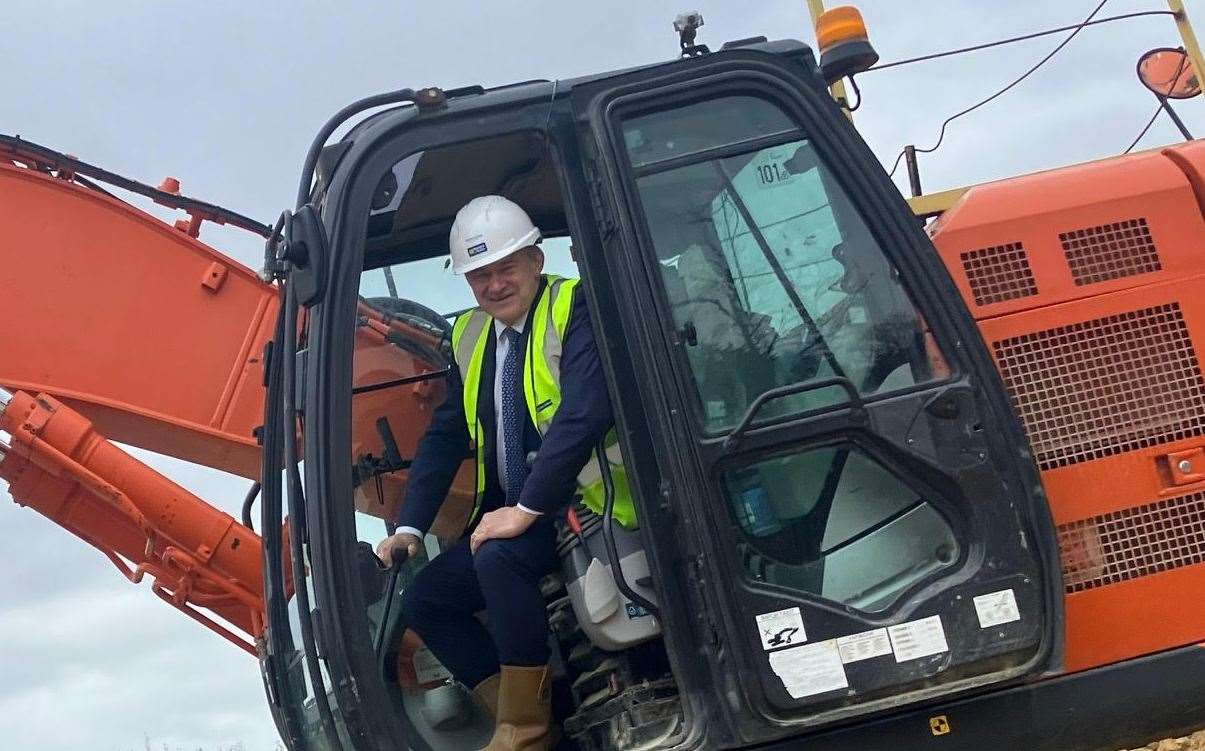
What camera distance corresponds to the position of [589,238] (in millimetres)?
3463

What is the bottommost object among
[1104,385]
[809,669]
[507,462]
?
[809,669]

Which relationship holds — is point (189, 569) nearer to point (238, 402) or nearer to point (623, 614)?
point (238, 402)

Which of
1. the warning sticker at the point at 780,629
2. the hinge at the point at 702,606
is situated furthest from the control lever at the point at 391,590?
the warning sticker at the point at 780,629

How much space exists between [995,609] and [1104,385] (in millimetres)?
701

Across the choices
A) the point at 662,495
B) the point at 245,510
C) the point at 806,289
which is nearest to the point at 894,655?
the point at 662,495

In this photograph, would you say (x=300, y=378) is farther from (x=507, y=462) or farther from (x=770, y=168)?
(x=770, y=168)

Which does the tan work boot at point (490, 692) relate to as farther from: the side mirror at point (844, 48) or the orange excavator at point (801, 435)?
the side mirror at point (844, 48)

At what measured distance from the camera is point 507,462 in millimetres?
3770

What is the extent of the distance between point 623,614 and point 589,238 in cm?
98

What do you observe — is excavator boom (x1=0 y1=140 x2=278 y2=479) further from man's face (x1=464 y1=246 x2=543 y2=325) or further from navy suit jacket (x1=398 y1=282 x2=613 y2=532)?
man's face (x1=464 y1=246 x2=543 y2=325)

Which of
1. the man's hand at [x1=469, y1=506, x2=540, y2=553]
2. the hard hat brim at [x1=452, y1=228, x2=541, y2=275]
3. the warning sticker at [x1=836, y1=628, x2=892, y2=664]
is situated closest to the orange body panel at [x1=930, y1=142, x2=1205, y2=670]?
the warning sticker at [x1=836, y1=628, x2=892, y2=664]

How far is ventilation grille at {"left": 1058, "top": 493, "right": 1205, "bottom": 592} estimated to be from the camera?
3.45m

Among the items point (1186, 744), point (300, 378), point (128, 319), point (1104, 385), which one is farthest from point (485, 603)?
point (1186, 744)

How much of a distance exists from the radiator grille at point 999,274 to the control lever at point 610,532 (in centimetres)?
107
